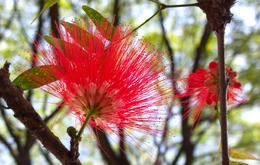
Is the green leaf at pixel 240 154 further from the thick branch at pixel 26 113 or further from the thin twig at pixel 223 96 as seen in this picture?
the thick branch at pixel 26 113

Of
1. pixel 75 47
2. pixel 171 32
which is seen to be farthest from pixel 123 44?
pixel 171 32

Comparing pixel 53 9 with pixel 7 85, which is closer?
pixel 7 85

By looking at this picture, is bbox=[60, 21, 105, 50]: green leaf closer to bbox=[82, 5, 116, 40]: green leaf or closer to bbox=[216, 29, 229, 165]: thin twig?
bbox=[82, 5, 116, 40]: green leaf

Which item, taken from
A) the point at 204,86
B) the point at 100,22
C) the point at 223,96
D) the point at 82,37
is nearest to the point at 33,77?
the point at 82,37

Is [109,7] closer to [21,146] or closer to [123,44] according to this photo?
[21,146]

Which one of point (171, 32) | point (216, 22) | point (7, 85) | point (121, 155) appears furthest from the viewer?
point (171, 32)

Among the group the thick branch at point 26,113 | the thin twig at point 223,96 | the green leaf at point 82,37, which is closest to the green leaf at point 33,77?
the green leaf at point 82,37
